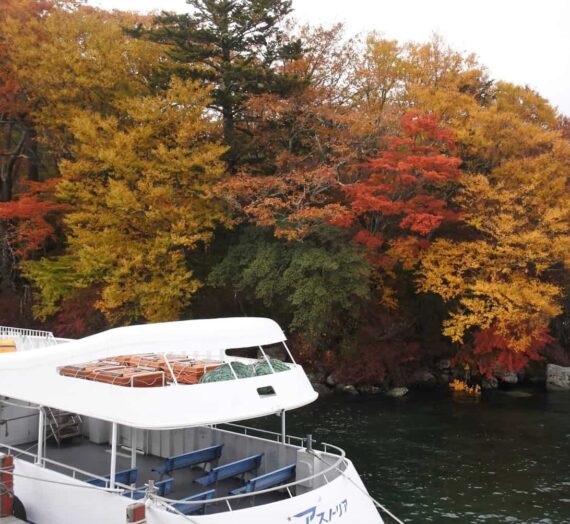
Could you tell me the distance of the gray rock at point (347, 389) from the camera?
29.3 m

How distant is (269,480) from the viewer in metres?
11.0

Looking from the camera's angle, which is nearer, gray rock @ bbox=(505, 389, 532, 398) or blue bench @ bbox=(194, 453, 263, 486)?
blue bench @ bbox=(194, 453, 263, 486)

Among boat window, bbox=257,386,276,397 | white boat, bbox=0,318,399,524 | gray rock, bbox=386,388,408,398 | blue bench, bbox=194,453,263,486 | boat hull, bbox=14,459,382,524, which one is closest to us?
boat hull, bbox=14,459,382,524

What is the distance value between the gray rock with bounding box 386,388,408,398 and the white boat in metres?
17.1

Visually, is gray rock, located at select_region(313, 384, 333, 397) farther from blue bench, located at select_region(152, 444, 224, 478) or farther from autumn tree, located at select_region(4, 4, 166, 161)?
autumn tree, located at select_region(4, 4, 166, 161)

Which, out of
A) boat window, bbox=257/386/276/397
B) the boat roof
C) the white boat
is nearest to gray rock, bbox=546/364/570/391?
the white boat

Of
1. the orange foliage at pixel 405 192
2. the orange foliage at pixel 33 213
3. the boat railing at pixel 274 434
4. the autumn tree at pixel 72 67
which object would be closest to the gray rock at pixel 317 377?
the orange foliage at pixel 405 192

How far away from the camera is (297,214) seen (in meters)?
26.3

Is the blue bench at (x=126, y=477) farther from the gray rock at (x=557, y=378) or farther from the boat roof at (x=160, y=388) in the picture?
the gray rock at (x=557, y=378)

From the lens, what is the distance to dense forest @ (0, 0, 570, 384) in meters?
27.0

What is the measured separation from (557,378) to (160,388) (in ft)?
91.6

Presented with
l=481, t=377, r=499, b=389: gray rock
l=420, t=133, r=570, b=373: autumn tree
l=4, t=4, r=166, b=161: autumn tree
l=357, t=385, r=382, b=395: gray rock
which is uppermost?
l=4, t=4, r=166, b=161: autumn tree

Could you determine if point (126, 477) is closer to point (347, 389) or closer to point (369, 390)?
point (347, 389)

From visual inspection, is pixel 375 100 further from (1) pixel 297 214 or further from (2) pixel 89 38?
(2) pixel 89 38
